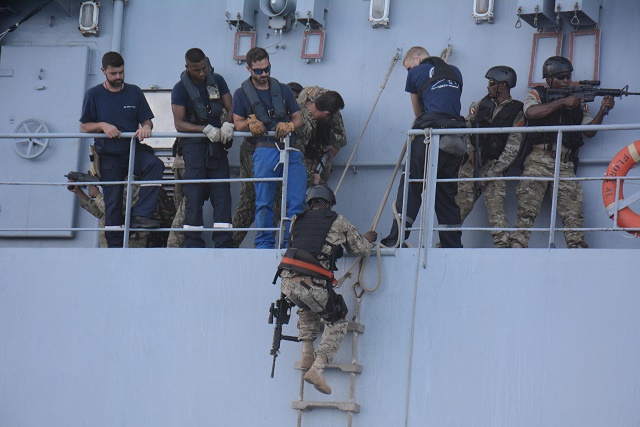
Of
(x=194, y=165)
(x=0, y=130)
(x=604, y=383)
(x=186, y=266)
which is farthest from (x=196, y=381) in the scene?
(x=0, y=130)

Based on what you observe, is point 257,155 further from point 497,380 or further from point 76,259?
point 497,380

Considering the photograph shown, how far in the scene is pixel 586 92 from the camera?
9438mm

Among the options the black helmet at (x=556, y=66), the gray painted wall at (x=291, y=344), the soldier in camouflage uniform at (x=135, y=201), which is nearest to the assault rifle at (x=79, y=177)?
the soldier in camouflage uniform at (x=135, y=201)

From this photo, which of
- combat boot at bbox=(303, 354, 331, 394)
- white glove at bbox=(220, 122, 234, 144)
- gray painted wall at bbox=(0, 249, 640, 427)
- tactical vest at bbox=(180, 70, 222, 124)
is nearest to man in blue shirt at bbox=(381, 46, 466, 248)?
gray painted wall at bbox=(0, 249, 640, 427)

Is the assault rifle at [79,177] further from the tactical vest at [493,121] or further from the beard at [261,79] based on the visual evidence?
the tactical vest at [493,121]

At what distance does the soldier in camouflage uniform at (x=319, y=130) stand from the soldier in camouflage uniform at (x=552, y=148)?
4.73 feet

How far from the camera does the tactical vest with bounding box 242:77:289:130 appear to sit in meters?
9.23

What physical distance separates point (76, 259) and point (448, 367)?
9.49 feet

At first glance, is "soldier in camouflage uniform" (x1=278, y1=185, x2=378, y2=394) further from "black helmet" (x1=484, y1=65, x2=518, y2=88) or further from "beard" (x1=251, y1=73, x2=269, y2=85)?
"black helmet" (x1=484, y1=65, x2=518, y2=88)

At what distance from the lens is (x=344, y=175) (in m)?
10.2

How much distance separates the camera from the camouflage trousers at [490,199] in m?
9.53

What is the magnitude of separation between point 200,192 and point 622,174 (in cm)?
306

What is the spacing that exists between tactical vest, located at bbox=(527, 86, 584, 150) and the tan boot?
2473 mm

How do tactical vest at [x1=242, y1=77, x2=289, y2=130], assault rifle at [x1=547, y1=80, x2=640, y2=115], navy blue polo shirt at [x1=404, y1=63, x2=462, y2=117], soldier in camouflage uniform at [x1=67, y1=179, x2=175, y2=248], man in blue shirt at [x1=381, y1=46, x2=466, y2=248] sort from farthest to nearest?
1. soldier in camouflage uniform at [x1=67, y1=179, x2=175, y2=248]
2. assault rifle at [x1=547, y1=80, x2=640, y2=115]
3. tactical vest at [x1=242, y1=77, x2=289, y2=130]
4. navy blue polo shirt at [x1=404, y1=63, x2=462, y2=117]
5. man in blue shirt at [x1=381, y1=46, x2=466, y2=248]
